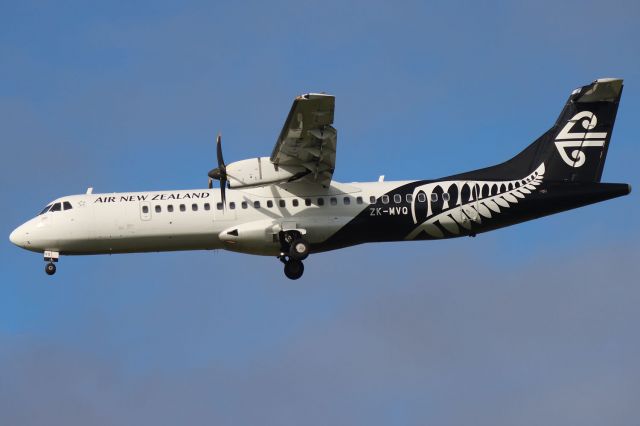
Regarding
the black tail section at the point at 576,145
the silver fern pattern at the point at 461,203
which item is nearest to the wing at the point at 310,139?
the silver fern pattern at the point at 461,203

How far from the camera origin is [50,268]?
34.2 metres

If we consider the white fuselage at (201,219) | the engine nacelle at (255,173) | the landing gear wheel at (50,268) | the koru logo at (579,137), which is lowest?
the landing gear wheel at (50,268)

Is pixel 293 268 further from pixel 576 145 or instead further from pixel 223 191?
pixel 576 145

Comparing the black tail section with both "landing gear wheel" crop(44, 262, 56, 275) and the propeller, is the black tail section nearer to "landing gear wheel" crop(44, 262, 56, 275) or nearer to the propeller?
the propeller

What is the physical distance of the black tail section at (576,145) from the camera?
113 ft

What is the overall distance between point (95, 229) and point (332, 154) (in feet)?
24.4

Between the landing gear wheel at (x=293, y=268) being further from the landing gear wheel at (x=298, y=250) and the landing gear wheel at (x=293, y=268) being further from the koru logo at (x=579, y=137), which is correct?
the koru logo at (x=579, y=137)

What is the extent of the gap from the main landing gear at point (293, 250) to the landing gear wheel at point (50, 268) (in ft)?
22.3

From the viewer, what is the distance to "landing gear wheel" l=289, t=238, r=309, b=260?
3328 centimetres

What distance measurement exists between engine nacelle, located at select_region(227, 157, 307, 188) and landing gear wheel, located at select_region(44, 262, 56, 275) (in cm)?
643

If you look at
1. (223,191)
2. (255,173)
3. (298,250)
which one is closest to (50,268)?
(223,191)

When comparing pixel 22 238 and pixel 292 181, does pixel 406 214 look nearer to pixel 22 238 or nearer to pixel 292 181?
pixel 292 181

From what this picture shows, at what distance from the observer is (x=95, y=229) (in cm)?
3372

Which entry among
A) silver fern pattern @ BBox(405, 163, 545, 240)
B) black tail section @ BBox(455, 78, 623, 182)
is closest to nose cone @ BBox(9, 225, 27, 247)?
silver fern pattern @ BBox(405, 163, 545, 240)
